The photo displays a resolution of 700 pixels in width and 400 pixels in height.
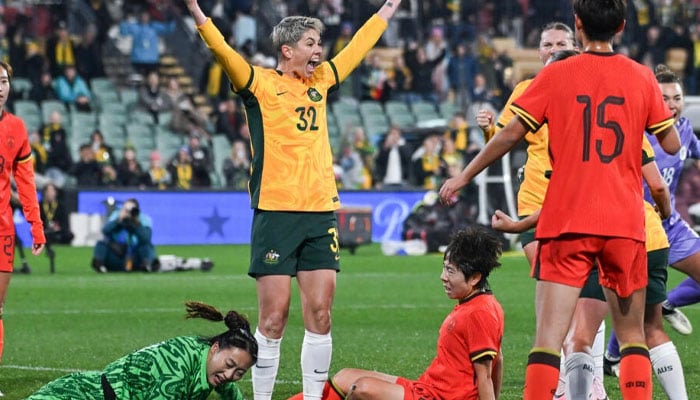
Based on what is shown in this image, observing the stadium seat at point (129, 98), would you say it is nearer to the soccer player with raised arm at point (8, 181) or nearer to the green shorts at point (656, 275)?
the soccer player with raised arm at point (8, 181)

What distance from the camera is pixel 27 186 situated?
31.4ft

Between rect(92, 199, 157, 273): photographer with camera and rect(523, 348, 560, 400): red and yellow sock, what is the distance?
14.4 metres

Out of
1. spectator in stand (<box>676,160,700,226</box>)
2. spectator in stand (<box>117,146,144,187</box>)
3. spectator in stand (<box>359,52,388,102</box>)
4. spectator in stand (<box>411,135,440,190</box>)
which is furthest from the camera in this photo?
spectator in stand (<box>359,52,388,102</box>)

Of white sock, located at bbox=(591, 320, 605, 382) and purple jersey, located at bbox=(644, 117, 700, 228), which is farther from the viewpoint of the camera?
purple jersey, located at bbox=(644, 117, 700, 228)

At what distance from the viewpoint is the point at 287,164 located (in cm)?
796

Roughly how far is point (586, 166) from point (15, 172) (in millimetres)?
4638

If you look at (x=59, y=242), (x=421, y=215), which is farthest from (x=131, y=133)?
(x=421, y=215)

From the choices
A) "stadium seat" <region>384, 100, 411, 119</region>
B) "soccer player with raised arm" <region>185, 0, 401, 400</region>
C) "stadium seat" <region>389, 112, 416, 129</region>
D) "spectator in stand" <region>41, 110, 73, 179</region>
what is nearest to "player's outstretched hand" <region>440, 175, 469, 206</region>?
"soccer player with raised arm" <region>185, 0, 401, 400</region>

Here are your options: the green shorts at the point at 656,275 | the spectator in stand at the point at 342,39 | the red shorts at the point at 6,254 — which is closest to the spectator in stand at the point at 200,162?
the spectator in stand at the point at 342,39

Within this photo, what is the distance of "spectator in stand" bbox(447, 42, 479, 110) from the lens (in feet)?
109

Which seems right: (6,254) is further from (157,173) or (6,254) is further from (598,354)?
(157,173)

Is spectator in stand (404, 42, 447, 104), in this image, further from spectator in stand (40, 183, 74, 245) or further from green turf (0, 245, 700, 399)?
green turf (0, 245, 700, 399)

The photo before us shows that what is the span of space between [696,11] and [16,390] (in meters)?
30.0

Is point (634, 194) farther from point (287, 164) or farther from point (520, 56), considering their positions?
point (520, 56)
